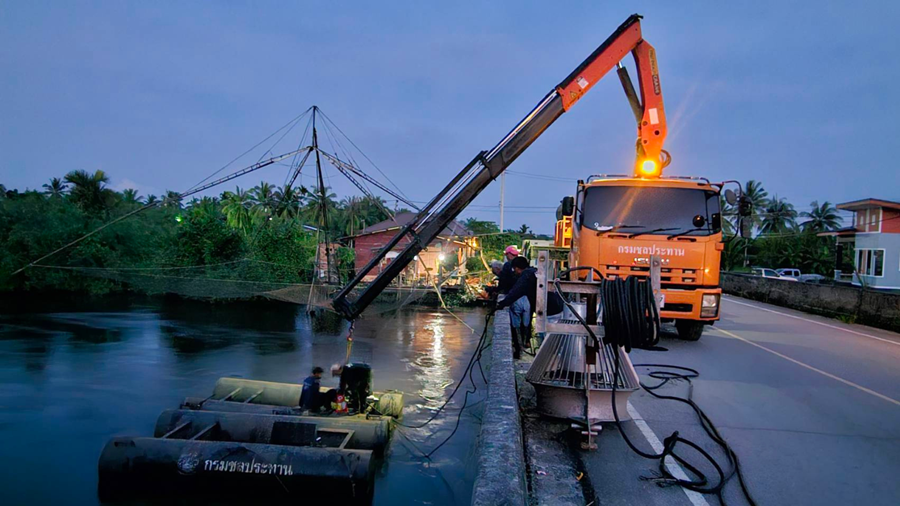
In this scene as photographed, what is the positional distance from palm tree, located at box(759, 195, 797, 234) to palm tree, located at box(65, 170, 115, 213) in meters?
64.8

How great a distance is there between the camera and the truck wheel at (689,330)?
10.7m

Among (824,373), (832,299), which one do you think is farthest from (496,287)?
(832,299)

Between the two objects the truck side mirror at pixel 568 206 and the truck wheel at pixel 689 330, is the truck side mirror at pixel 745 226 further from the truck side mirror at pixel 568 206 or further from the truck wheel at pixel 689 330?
the truck side mirror at pixel 568 206

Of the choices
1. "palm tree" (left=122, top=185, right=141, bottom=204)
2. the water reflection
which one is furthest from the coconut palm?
the water reflection

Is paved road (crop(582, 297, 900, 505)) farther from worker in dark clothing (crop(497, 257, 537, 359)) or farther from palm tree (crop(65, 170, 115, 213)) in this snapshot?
palm tree (crop(65, 170, 115, 213))

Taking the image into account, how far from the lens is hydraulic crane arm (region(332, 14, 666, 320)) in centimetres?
1011

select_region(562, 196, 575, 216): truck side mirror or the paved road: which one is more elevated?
select_region(562, 196, 575, 216): truck side mirror

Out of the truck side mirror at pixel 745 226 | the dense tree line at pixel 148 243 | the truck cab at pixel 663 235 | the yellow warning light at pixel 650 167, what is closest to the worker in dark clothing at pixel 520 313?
the truck cab at pixel 663 235

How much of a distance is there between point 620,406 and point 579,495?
58.3 inches

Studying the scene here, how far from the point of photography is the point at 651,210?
31.5 ft

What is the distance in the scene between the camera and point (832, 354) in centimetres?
1009

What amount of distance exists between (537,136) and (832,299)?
1313 cm

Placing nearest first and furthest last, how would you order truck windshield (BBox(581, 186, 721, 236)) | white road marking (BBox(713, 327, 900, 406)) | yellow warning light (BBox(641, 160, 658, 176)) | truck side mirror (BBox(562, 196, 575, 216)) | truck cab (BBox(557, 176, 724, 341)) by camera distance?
white road marking (BBox(713, 327, 900, 406)), truck cab (BBox(557, 176, 724, 341)), truck windshield (BBox(581, 186, 721, 236)), truck side mirror (BBox(562, 196, 575, 216)), yellow warning light (BBox(641, 160, 658, 176))

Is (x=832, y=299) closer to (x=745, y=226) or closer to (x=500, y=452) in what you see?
(x=745, y=226)
